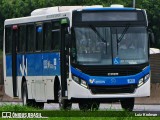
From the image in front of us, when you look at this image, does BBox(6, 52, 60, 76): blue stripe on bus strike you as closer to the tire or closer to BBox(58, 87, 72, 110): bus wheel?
the tire

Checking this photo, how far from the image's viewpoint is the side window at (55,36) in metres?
28.3

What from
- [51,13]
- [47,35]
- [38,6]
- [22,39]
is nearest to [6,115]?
[47,35]

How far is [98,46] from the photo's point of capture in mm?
26703

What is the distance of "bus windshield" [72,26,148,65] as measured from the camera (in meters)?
26.7

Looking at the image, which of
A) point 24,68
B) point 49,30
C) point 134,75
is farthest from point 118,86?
point 24,68

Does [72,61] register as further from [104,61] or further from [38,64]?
[38,64]

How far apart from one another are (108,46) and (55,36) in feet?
8.10

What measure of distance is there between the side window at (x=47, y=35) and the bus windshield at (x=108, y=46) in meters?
2.48

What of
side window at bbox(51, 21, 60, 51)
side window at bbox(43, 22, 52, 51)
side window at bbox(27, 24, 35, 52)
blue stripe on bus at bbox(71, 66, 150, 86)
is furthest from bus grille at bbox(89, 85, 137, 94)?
side window at bbox(27, 24, 35, 52)

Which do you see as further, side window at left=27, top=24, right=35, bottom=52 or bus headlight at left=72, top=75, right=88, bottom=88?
side window at left=27, top=24, right=35, bottom=52

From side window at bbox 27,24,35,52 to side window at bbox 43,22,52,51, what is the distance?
1358 mm

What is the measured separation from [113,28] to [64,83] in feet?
7.49

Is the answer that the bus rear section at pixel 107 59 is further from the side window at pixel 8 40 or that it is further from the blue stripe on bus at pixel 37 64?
the side window at pixel 8 40

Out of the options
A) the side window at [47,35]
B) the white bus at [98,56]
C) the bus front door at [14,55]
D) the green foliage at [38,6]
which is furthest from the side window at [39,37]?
the green foliage at [38,6]
